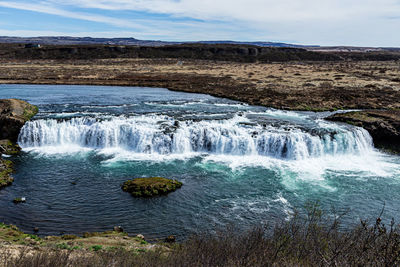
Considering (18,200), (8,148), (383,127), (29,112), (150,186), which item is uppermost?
(29,112)

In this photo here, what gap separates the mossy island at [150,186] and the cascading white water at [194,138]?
22.7 feet

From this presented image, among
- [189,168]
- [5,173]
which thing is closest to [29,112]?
[5,173]

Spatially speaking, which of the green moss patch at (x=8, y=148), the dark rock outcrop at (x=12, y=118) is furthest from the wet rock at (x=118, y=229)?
the dark rock outcrop at (x=12, y=118)

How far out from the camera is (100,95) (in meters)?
45.0

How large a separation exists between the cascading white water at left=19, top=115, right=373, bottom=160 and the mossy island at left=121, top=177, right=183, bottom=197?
22.7 ft

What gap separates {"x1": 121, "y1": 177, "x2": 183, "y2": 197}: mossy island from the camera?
18344 millimetres

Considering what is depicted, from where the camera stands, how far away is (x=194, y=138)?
27453 millimetres

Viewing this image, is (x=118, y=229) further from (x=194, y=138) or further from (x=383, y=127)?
(x=383, y=127)

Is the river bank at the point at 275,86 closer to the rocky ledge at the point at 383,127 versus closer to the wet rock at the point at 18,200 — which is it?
the rocky ledge at the point at 383,127

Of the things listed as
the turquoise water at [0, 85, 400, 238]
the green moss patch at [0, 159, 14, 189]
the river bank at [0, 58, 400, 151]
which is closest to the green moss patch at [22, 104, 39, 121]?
the turquoise water at [0, 85, 400, 238]

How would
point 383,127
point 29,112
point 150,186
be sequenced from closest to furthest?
1. point 150,186
2. point 383,127
3. point 29,112

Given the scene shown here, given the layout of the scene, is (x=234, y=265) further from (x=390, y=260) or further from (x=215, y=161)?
(x=215, y=161)

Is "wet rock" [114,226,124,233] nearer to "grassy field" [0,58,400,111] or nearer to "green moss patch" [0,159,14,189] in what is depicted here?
"green moss patch" [0,159,14,189]

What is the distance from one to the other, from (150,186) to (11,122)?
17567 millimetres
